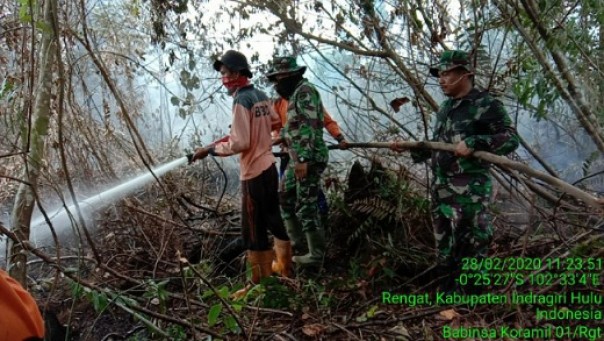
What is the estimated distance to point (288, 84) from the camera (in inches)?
164

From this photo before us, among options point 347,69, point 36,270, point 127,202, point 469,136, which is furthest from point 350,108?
point 36,270

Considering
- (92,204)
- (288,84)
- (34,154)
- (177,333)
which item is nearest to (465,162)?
(288,84)

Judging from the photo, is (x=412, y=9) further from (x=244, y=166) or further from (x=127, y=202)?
(x=127, y=202)

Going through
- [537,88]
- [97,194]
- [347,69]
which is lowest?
[97,194]

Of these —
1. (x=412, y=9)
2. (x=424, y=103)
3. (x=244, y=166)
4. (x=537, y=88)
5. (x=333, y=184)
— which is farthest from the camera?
(x=333, y=184)

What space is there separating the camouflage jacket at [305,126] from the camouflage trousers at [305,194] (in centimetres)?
12

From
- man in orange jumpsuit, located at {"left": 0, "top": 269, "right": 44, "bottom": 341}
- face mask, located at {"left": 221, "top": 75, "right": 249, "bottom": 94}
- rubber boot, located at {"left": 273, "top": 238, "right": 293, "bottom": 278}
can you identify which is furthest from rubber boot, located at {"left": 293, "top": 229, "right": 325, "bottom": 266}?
man in orange jumpsuit, located at {"left": 0, "top": 269, "right": 44, "bottom": 341}

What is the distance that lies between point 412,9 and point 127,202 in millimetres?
3250

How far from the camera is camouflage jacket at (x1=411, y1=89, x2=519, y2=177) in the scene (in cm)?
303

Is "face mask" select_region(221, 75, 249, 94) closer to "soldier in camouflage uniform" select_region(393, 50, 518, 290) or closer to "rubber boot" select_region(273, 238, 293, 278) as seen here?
"rubber boot" select_region(273, 238, 293, 278)

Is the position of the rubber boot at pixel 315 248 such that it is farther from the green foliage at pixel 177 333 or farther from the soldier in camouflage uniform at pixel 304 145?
the green foliage at pixel 177 333

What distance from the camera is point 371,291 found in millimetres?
3660

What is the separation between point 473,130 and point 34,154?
9.80 ft

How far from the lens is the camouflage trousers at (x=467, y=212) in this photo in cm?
320
